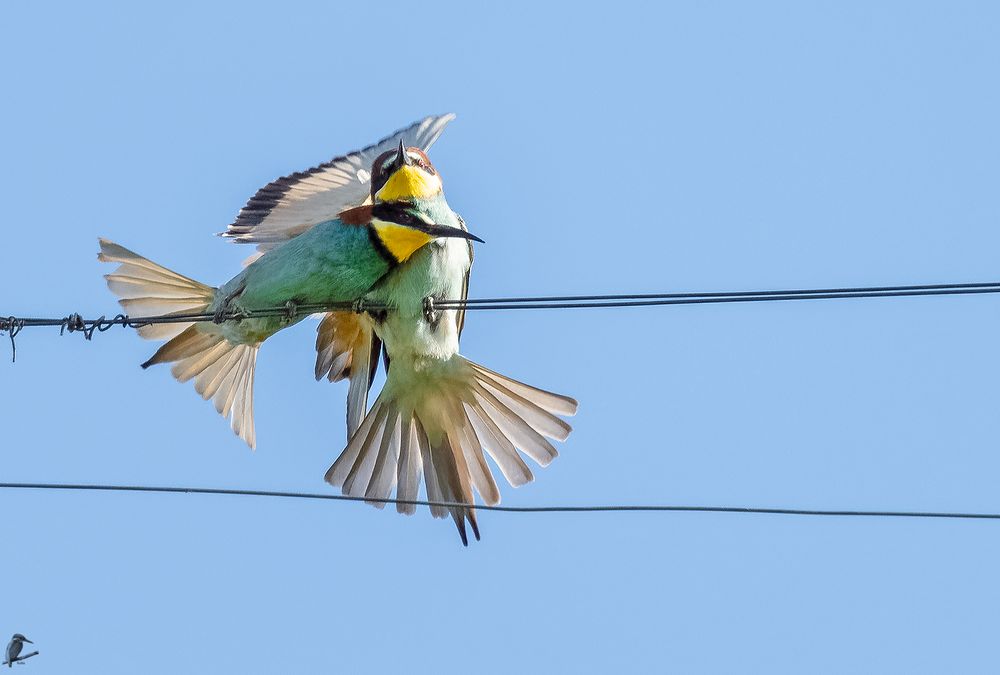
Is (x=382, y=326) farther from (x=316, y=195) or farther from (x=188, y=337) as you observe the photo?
(x=316, y=195)

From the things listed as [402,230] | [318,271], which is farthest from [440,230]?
[318,271]

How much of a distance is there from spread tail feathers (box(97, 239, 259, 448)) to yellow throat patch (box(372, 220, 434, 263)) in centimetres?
83

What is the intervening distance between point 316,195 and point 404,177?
848mm

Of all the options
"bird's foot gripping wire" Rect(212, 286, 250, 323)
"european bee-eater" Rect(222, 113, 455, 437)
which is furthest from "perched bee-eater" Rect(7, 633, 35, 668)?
"european bee-eater" Rect(222, 113, 455, 437)

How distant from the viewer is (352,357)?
22.5 ft

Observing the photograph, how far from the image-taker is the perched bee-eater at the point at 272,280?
235 inches

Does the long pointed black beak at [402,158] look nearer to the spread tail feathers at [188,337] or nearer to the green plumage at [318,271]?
the green plumage at [318,271]

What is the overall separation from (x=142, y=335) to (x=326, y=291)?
81 cm

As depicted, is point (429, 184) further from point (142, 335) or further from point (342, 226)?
point (142, 335)

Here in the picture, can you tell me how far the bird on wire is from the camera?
19.7 ft

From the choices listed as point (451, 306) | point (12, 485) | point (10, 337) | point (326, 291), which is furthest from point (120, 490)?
point (326, 291)

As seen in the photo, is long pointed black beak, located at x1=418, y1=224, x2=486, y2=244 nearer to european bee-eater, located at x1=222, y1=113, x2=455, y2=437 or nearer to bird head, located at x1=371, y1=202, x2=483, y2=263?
bird head, located at x1=371, y1=202, x2=483, y2=263

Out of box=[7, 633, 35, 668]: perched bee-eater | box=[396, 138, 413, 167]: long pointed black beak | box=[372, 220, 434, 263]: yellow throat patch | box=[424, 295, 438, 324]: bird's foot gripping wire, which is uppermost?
box=[396, 138, 413, 167]: long pointed black beak

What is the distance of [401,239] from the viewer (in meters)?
5.96
